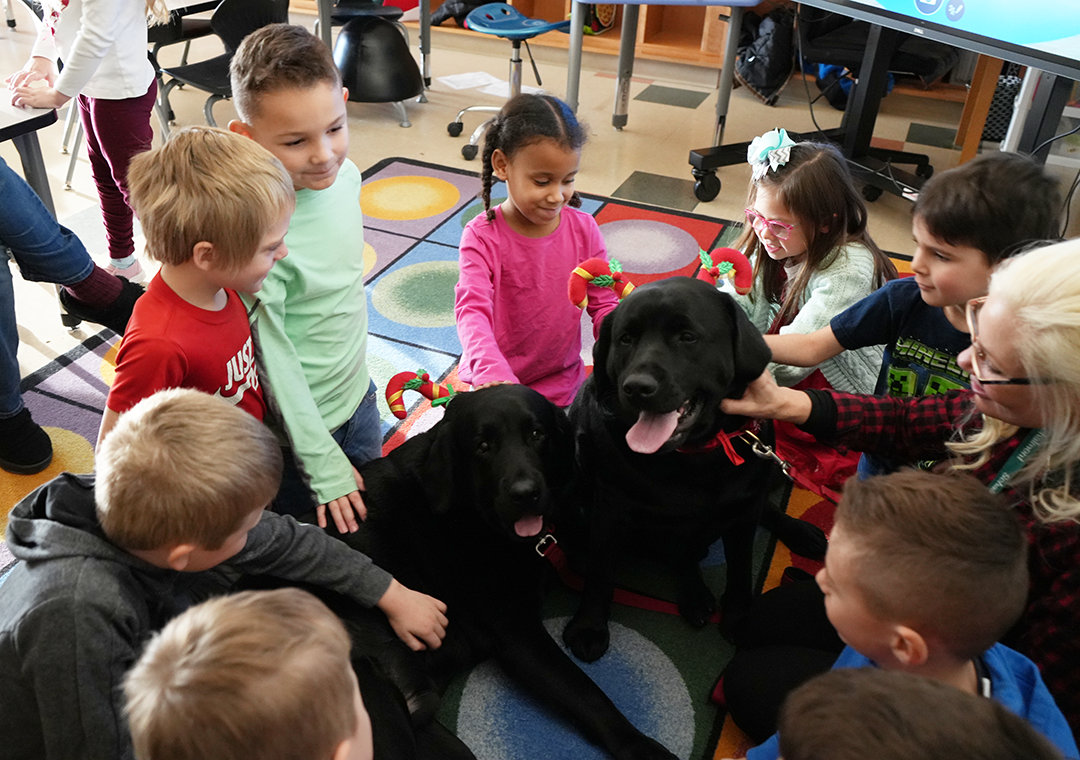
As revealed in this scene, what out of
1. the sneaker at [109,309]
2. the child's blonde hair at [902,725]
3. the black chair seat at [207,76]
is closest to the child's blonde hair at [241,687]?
the child's blonde hair at [902,725]

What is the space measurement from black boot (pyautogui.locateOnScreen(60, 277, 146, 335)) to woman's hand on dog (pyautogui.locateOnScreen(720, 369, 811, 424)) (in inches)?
63.0

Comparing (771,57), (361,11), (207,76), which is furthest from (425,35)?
(771,57)

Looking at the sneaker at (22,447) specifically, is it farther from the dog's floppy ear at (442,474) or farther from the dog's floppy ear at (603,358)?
the dog's floppy ear at (603,358)

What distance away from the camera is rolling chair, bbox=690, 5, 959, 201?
3295 mm

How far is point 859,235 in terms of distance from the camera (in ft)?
6.13

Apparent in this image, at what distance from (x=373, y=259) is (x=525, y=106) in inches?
49.4

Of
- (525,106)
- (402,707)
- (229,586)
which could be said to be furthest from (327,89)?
(402,707)

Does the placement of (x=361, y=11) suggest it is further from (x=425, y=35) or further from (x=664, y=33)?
(x=664, y=33)

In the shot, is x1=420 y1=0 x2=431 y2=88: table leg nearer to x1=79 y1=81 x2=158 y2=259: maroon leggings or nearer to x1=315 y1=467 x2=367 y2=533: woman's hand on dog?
x1=79 y1=81 x2=158 y2=259: maroon leggings

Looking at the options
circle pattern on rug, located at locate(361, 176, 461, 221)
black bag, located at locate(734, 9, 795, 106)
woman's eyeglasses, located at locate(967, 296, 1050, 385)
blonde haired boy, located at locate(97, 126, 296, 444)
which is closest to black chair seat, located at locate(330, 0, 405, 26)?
circle pattern on rug, located at locate(361, 176, 461, 221)

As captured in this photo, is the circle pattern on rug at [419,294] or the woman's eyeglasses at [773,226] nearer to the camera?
the woman's eyeglasses at [773,226]

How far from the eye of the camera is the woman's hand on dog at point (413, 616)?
4.28 ft

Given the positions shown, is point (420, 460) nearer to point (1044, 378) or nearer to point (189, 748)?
point (189, 748)

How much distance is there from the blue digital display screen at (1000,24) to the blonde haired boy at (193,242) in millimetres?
2400
